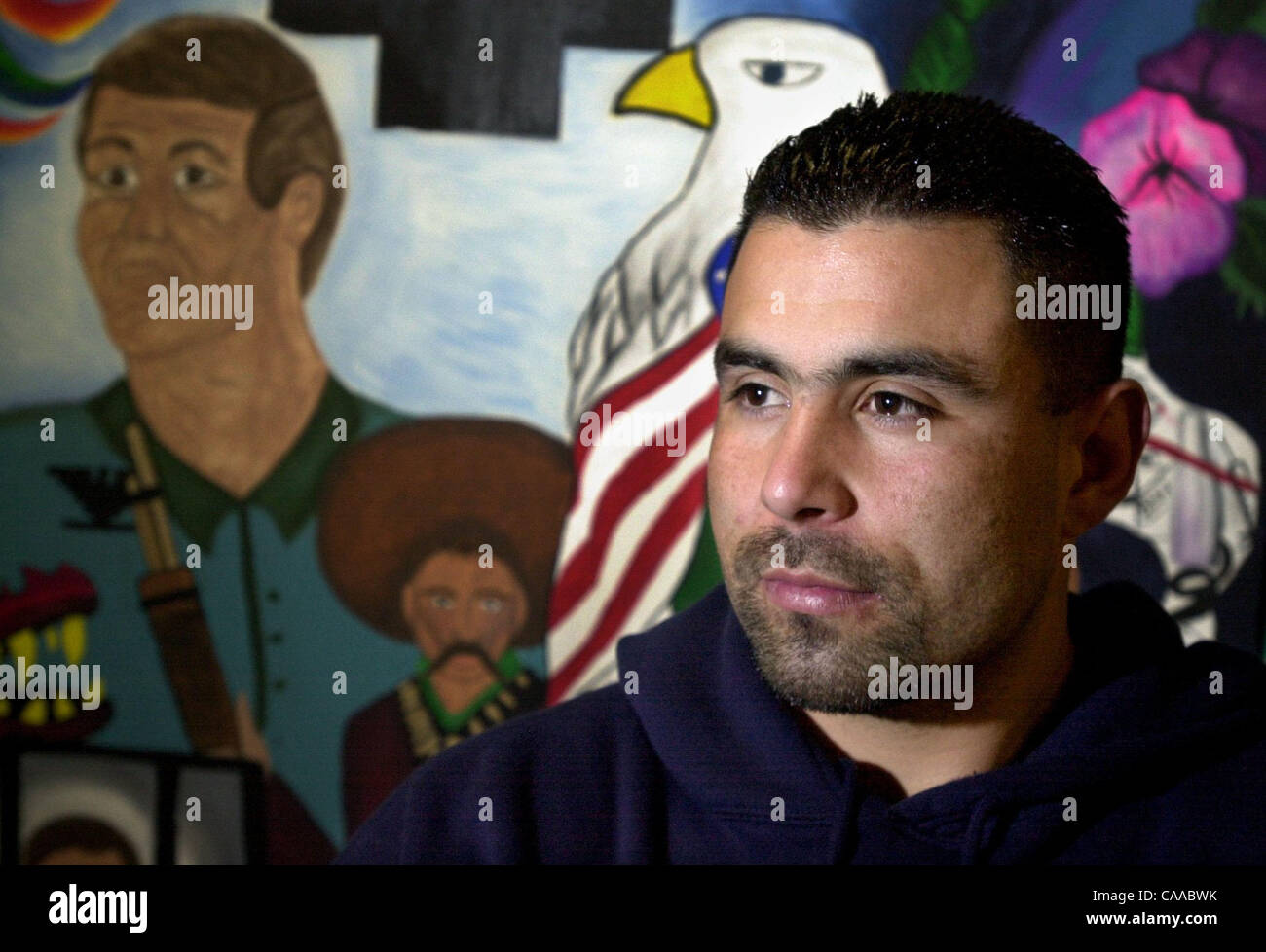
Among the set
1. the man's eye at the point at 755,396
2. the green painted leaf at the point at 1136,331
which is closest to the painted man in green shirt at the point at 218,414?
the man's eye at the point at 755,396

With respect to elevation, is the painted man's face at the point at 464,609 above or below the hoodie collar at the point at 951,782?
above

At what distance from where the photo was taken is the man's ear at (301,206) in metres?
2.00

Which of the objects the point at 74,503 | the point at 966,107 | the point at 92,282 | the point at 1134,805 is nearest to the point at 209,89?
the point at 92,282

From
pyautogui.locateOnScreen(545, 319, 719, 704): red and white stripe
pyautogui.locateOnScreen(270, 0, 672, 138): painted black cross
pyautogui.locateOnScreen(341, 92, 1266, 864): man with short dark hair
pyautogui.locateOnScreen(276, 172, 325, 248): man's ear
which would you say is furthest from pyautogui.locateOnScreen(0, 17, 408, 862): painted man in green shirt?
pyautogui.locateOnScreen(341, 92, 1266, 864): man with short dark hair

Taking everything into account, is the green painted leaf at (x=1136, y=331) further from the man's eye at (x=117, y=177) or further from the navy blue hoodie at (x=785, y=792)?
the man's eye at (x=117, y=177)

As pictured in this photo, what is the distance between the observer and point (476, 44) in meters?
1.97

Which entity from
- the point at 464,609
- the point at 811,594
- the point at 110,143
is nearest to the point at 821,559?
the point at 811,594

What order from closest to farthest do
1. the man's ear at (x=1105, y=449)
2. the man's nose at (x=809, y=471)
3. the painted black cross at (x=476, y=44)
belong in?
1. the man's nose at (x=809, y=471)
2. the man's ear at (x=1105, y=449)
3. the painted black cross at (x=476, y=44)

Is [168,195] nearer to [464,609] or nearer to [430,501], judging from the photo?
[430,501]

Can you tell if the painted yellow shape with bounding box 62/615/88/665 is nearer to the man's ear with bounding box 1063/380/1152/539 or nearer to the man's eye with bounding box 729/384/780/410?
the man's eye with bounding box 729/384/780/410

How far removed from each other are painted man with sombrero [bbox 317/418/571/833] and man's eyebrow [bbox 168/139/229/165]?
1.88 feet

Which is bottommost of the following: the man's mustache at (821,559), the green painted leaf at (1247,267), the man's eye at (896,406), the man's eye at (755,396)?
the man's mustache at (821,559)

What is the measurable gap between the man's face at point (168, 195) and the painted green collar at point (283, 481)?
267mm

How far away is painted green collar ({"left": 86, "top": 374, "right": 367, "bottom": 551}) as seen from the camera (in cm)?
201
